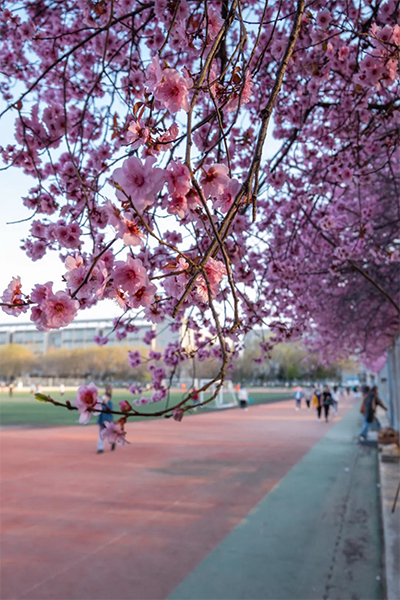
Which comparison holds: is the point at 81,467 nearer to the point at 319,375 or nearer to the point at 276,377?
the point at 319,375

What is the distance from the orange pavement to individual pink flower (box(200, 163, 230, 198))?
3.76 meters

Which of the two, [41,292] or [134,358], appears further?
[134,358]

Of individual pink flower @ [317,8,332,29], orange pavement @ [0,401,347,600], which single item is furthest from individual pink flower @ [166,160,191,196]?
orange pavement @ [0,401,347,600]

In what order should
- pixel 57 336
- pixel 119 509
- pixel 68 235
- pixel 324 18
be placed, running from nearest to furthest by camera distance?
1. pixel 68 235
2. pixel 324 18
3. pixel 119 509
4. pixel 57 336

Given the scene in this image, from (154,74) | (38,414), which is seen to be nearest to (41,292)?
(154,74)

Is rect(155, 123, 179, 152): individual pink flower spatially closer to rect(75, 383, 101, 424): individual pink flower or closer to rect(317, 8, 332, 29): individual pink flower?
rect(75, 383, 101, 424): individual pink flower

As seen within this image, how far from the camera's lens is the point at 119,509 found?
22.1 ft

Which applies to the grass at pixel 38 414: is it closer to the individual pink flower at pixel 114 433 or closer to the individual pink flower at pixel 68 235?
the individual pink flower at pixel 68 235

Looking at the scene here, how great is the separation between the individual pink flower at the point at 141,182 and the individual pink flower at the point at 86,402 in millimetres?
724

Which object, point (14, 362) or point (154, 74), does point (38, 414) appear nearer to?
point (154, 74)

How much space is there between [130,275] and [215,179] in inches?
16.6

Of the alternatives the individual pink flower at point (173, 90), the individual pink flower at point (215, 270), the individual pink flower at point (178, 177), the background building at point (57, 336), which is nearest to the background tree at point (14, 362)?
the background building at point (57, 336)

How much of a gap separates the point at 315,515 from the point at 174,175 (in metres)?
6.38

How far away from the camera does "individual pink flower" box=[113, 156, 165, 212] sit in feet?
4.68
